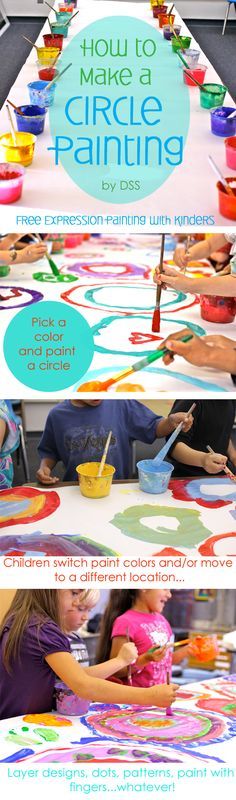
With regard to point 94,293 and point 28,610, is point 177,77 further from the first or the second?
point 28,610

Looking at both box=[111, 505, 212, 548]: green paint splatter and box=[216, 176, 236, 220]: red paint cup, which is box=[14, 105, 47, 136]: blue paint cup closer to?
box=[216, 176, 236, 220]: red paint cup

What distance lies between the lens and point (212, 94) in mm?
2508

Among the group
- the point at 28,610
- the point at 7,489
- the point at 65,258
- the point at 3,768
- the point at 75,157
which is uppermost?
the point at 75,157

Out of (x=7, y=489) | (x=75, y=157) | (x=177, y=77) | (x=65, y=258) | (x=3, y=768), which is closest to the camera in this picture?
(x=3, y=768)

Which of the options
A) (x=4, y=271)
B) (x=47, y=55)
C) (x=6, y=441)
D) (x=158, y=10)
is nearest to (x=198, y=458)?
(x=6, y=441)

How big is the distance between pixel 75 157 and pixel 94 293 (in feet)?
1.36

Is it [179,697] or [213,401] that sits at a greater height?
[213,401]

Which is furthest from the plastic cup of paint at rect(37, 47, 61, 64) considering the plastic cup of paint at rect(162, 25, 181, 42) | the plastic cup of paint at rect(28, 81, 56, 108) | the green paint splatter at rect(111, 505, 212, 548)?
the green paint splatter at rect(111, 505, 212, 548)

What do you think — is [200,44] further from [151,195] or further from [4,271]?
[151,195]

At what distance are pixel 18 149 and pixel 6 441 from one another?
0.83 m

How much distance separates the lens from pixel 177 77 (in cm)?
289

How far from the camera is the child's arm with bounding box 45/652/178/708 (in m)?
2.12

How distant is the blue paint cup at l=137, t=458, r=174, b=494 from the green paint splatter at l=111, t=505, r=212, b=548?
70 millimetres

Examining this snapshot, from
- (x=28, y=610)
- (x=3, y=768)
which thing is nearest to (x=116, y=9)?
(x=28, y=610)
